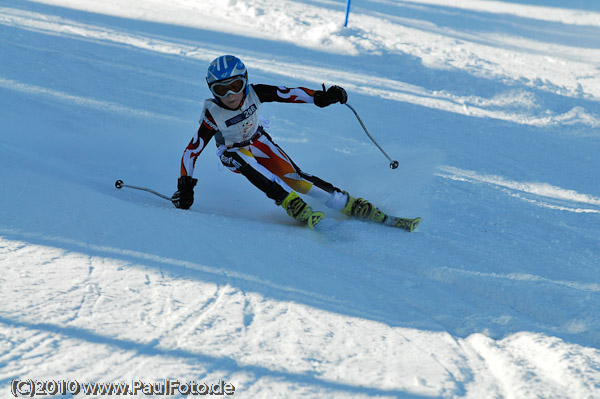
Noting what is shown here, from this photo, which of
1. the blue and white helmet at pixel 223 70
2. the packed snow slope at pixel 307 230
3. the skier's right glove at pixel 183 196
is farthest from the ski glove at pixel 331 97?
the skier's right glove at pixel 183 196

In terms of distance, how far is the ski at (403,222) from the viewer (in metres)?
4.20

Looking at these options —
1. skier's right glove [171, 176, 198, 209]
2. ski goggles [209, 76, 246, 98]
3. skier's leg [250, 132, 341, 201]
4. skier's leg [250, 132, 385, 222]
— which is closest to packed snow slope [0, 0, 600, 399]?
skier's right glove [171, 176, 198, 209]

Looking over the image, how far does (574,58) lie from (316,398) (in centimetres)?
1056

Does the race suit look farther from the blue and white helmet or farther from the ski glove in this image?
the blue and white helmet

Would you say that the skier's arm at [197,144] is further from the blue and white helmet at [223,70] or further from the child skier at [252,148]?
the blue and white helmet at [223,70]

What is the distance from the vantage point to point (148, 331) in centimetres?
246

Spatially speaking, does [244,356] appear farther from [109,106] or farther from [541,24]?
[541,24]

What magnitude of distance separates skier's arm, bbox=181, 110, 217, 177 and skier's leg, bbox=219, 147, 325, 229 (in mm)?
224

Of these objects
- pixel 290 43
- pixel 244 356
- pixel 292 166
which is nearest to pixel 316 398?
pixel 244 356

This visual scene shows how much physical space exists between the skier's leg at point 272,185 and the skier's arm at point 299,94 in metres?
0.51

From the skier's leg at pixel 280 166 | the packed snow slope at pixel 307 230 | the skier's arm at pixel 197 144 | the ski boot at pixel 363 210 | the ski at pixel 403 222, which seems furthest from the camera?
the skier's leg at pixel 280 166

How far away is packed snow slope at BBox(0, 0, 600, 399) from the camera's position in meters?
2.35

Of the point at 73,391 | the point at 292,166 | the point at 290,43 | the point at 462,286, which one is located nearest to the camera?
the point at 73,391

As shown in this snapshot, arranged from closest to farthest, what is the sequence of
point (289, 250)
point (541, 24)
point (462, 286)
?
point (462, 286)
point (289, 250)
point (541, 24)
